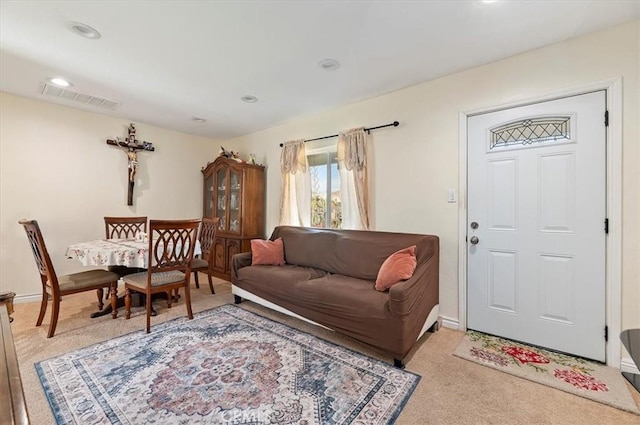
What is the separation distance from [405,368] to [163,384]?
1635mm

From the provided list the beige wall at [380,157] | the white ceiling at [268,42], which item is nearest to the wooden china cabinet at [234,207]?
the beige wall at [380,157]

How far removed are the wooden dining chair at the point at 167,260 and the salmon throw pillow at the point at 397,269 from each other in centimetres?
186

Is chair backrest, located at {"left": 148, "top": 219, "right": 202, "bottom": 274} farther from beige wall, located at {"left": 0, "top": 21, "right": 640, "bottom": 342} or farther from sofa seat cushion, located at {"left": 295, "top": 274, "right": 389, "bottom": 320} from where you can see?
beige wall, located at {"left": 0, "top": 21, "right": 640, "bottom": 342}

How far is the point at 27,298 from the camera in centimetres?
331

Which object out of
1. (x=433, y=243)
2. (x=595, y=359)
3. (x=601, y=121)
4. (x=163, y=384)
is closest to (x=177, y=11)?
(x=163, y=384)

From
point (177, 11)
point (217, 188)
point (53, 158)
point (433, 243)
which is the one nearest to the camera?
point (177, 11)

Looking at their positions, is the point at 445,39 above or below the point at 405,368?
above

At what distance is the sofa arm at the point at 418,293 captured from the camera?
1.94 m

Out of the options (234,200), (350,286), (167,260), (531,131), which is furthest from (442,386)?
(234,200)

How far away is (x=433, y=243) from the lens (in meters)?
2.59

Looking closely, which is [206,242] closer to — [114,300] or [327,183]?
[114,300]

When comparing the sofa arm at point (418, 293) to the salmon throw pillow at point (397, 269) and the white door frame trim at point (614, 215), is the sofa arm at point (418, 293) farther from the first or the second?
the white door frame trim at point (614, 215)

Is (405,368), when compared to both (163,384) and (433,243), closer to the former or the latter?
(433,243)

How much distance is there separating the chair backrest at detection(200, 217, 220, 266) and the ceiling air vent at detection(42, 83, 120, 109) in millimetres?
1871
